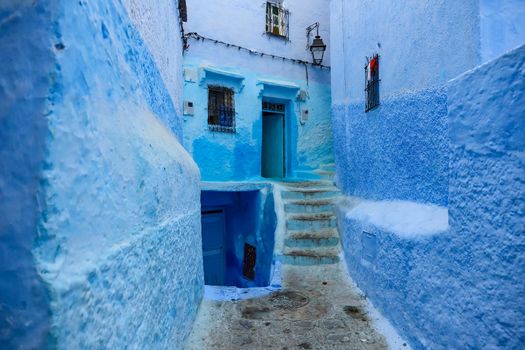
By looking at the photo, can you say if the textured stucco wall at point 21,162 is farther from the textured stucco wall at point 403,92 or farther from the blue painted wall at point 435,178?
the textured stucco wall at point 403,92

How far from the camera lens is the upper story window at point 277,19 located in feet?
30.5

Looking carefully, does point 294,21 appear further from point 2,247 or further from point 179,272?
point 2,247

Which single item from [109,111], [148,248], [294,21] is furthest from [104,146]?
[294,21]

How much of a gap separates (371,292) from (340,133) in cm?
323

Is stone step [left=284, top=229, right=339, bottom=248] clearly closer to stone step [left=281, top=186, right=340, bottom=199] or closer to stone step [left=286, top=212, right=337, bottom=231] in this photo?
stone step [left=286, top=212, right=337, bottom=231]

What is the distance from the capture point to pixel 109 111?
4.49 ft

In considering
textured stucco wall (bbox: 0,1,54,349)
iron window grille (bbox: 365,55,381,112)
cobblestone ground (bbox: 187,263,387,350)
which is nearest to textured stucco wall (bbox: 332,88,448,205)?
iron window grille (bbox: 365,55,381,112)

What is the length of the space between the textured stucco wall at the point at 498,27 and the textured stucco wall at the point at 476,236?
82 centimetres

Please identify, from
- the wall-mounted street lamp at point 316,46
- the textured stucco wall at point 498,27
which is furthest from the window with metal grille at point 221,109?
the textured stucco wall at point 498,27

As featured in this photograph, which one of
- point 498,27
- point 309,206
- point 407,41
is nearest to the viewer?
point 498,27

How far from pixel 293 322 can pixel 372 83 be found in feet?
11.3

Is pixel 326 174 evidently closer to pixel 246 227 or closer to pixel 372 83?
pixel 246 227

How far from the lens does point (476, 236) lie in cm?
205

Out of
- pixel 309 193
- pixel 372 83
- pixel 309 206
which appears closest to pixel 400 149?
pixel 372 83
